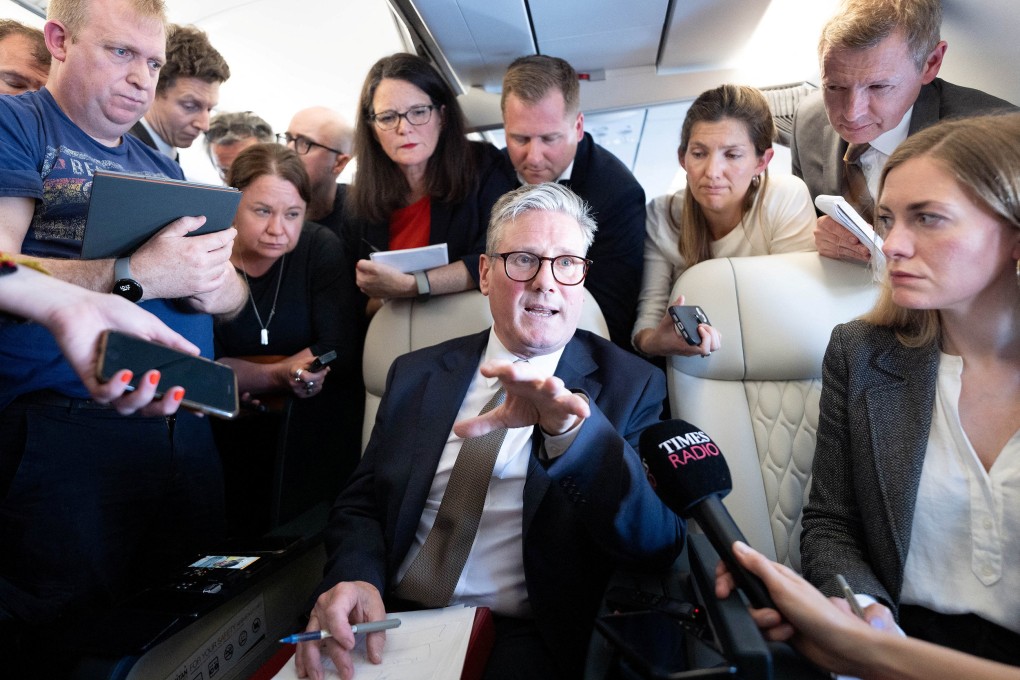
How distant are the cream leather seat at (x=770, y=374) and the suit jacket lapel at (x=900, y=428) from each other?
13.3 inches

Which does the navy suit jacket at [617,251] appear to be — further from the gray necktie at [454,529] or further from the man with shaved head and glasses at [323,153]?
the man with shaved head and glasses at [323,153]

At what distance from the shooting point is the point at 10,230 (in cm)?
166

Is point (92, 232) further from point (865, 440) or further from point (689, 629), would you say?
point (865, 440)

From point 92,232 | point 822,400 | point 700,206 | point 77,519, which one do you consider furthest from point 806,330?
point 77,519

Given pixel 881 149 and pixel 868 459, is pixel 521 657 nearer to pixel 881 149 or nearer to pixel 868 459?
pixel 868 459

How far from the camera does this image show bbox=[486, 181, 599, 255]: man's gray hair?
6.18 ft

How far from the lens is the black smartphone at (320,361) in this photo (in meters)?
2.34

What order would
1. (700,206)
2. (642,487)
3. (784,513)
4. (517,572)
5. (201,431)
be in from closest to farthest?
1. (642,487)
2. (517,572)
3. (784,513)
4. (201,431)
5. (700,206)

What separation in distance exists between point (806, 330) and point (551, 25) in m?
2.24

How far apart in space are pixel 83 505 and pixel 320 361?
780mm

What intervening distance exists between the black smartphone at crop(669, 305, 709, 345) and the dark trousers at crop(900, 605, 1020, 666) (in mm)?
746

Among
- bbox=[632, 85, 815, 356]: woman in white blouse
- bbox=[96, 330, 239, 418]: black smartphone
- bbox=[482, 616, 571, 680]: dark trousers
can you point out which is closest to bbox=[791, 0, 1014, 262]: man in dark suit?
bbox=[632, 85, 815, 356]: woman in white blouse

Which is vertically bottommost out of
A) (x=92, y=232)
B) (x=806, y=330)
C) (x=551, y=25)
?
(x=806, y=330)

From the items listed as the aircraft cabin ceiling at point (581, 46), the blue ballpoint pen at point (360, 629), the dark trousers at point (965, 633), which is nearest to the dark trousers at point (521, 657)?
the blue ballpoint pen at point (360, 629)
